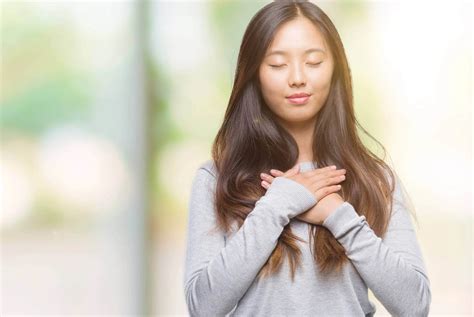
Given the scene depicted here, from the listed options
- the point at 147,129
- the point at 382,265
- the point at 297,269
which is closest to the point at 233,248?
the point at 297,269

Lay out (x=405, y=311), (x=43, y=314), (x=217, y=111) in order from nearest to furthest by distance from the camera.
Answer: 1. (x=405, y=311)
2. (x=43, y=314)
3. (x=217, y=111)

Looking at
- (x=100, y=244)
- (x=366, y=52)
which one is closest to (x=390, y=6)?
(x=366, y=52)

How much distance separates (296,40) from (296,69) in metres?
0.05

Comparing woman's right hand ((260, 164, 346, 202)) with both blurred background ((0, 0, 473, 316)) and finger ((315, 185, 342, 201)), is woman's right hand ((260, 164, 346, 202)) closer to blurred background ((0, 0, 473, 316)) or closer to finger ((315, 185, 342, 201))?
finger ((315, 185, 342, 201))

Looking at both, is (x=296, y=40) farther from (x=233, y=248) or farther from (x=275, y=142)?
(x=233, y=248)

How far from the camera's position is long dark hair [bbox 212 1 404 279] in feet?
4.53

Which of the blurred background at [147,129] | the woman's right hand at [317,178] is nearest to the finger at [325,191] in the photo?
the woman's right hand at [317,178]

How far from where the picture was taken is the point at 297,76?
4.42ft

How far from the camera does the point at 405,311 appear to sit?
52.1 inches

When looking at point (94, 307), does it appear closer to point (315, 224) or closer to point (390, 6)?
point (390, 6)

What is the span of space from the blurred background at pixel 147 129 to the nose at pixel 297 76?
126cm

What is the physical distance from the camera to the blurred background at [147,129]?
2.60 metres

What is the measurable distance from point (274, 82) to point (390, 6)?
1530mm

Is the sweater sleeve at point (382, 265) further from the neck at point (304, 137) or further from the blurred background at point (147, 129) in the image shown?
the blurred background at point (147, 129)
